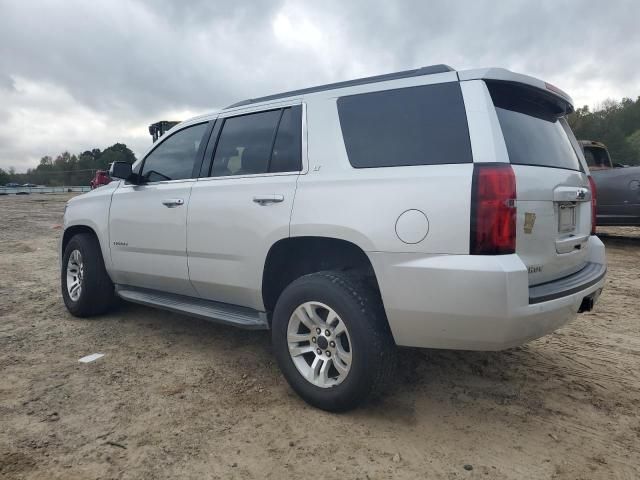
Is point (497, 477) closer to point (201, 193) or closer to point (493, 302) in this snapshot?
→ point (493, 302)

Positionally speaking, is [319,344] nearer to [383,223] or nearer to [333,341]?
[333,341]

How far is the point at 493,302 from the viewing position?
223cm

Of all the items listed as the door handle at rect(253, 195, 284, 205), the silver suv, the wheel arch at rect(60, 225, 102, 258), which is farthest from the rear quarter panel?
the wheel arch at rect(60, 225, 102, 258)

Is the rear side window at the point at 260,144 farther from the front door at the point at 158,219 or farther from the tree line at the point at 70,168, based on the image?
the tree line at the point at 70,168

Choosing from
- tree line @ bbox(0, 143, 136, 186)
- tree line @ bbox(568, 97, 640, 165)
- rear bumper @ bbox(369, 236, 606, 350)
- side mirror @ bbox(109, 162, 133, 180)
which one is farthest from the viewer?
tree line @ bbox(0, 143, 136, 186)

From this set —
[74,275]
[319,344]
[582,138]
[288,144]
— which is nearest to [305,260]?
[319,344]

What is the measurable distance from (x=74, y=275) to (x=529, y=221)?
4.35 metres

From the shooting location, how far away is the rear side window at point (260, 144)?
315 centimetres

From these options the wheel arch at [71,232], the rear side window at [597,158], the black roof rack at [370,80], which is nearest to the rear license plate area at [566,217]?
the black roof rack at [370,80]

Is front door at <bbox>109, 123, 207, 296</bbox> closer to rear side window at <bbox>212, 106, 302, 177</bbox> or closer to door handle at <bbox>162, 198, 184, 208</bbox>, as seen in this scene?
door handle at <bbox>162, 198, 184, 208</bbox>

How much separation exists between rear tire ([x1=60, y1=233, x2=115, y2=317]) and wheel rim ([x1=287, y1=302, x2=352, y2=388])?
2.53 meters

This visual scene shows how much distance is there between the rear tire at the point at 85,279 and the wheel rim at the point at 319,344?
253 centimetres

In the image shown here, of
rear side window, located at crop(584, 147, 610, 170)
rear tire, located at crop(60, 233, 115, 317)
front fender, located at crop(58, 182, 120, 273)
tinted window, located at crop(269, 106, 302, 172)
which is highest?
rear side window, located at crop(584, 147, 610, 170)

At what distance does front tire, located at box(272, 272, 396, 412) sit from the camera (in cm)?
258
